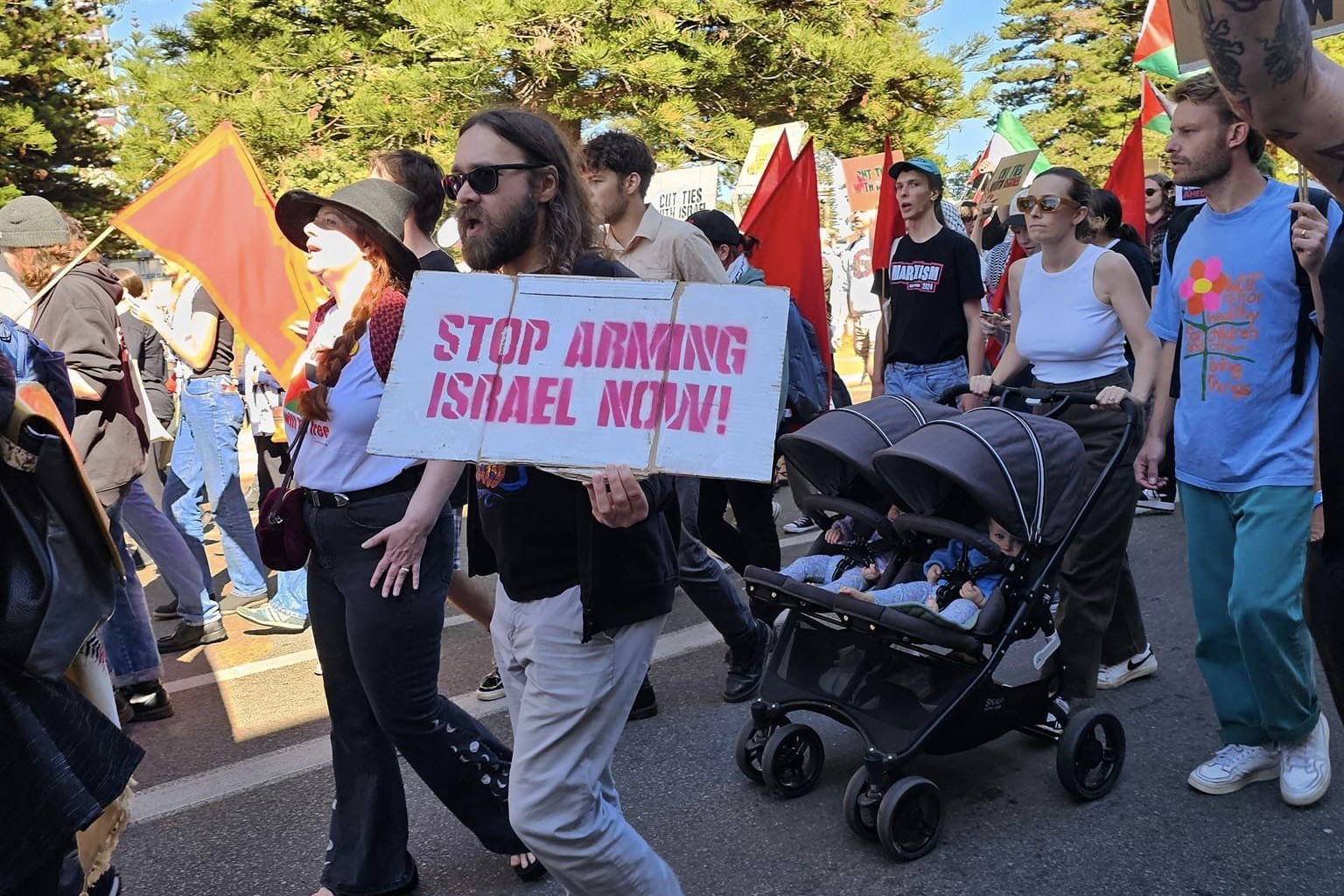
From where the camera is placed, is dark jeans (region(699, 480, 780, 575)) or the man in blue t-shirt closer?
the man in blue t-shirt

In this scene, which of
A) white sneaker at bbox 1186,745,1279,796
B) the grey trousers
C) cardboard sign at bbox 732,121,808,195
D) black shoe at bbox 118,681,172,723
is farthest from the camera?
cardboard sign at bbox 732,121,808,195

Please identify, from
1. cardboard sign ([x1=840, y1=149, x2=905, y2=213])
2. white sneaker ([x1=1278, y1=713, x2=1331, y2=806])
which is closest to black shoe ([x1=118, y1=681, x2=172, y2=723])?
white sneaker ([x1=1278, y1=713, x2=1331, y2=806])

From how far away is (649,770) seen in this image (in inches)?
152

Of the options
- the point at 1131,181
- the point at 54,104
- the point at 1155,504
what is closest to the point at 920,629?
the point at 1155,504

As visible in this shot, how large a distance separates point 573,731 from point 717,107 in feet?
45.1

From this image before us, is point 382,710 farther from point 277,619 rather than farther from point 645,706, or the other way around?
point 277,619

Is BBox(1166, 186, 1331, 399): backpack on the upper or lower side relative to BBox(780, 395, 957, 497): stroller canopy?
upper

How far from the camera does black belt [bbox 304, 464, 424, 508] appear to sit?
9.43 feet

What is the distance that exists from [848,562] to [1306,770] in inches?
58.7

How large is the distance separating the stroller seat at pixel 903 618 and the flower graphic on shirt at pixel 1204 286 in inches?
42.9

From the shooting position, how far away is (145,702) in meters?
4.53

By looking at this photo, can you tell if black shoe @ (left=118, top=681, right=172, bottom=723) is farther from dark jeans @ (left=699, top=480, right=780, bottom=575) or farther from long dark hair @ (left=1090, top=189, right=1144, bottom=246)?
long dark hair @ (left=1090, top=189, right=1144, bottom=246)

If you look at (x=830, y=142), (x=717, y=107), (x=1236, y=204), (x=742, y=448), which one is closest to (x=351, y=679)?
(x=742, y=448)

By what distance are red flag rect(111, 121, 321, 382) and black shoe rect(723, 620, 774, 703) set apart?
211 cm
